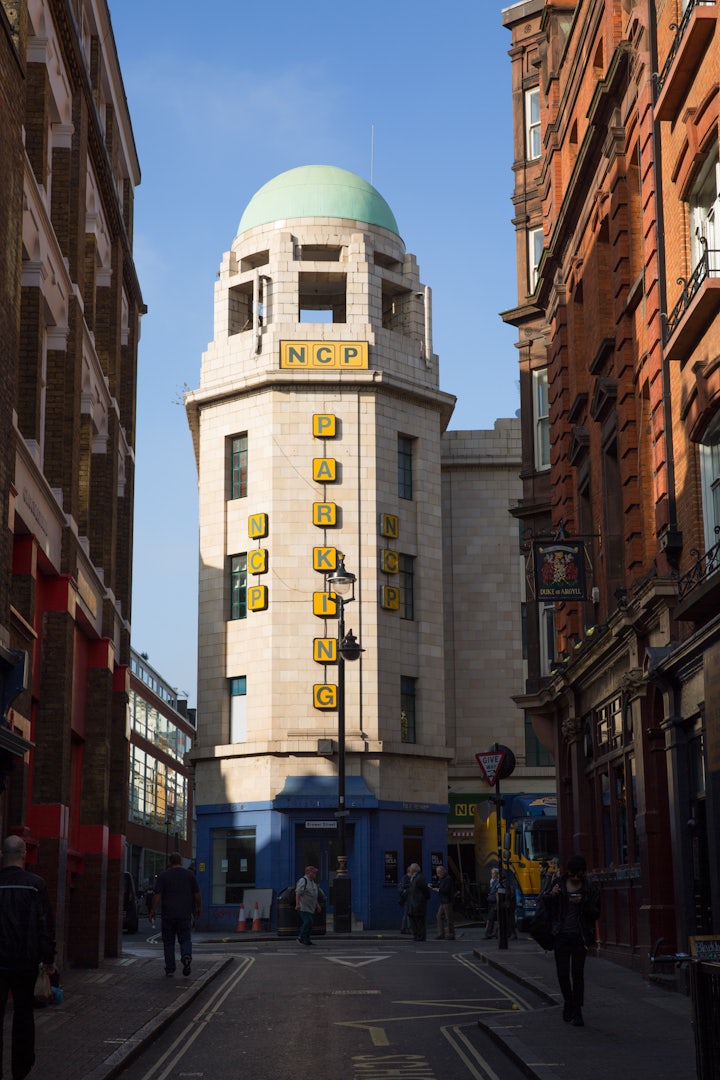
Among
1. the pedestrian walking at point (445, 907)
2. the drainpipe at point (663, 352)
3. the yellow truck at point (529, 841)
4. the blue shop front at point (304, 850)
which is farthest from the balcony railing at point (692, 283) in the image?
the blue shop front at point (304, 850)

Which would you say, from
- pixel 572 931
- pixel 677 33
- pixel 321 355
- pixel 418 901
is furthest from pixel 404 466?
pixel 572 931

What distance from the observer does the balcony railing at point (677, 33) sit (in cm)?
1749

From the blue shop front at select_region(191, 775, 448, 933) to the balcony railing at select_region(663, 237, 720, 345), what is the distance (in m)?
29.2

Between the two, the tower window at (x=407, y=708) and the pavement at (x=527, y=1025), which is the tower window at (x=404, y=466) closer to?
the tower window at (x=407, y=708)

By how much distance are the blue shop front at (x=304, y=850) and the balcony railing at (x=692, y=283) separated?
95.7 feet

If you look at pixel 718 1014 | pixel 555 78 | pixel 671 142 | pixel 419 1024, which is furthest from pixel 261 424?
pixel 718 1014

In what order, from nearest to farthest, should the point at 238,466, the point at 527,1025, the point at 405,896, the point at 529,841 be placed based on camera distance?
1. the point at 527,1025
2. the point at 405,896
3. the point at 529,841
4. the point at 238,466

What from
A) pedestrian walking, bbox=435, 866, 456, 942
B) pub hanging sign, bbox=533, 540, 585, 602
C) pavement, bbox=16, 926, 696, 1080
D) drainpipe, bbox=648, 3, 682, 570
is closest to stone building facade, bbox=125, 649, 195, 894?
pedestrian walking, bbox=435, 866, 456, 942

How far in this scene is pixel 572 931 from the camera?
14828mm

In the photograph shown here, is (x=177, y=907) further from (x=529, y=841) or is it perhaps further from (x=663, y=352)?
(x=529, y=841)

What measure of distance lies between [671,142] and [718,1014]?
569 inches

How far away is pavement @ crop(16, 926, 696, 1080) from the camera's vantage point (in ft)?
37.8

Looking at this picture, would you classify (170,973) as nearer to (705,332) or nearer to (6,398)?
(6,398)

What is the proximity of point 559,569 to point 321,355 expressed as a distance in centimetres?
2574
